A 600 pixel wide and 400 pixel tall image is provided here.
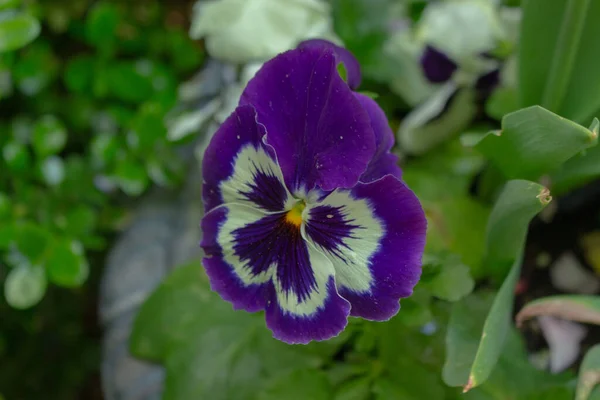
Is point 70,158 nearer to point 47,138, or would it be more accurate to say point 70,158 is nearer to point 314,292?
point 47,138

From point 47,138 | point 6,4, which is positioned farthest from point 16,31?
point 47,138

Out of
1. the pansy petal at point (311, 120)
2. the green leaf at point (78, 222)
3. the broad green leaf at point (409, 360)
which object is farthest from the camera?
the green leaf at point (78, 222)

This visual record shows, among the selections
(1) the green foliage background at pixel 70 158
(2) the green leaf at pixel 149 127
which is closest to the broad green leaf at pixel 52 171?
(1) the green foliage background at pixel 70 158

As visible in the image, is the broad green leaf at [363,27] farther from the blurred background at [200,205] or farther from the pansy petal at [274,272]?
the pansy petal at [274,272]

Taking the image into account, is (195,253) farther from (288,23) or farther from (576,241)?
(576,241)

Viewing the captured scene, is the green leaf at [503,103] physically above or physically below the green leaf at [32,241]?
above

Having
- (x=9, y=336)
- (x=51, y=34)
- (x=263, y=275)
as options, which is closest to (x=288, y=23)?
(x=263, y=275)
